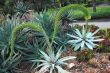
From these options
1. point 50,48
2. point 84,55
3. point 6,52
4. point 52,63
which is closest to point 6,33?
point 6,52

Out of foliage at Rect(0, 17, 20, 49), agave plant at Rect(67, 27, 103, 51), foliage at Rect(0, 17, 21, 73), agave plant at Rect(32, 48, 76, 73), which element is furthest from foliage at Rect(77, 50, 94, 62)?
foliage at Rect(0, 17, 20, 49)

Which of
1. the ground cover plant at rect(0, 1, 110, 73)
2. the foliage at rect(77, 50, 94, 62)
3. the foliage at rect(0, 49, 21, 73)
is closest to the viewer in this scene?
the ground cover plant at rect(0, 1, 110, 73)

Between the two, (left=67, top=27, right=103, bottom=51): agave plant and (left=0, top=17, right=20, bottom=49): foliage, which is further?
(left=67, top=27, right=103, bottom=51): agave plant

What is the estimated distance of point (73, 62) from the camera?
9.14m

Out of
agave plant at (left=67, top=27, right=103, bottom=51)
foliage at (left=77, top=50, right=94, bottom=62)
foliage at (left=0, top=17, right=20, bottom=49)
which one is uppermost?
foliage at (left=0, top=17, right=20, bottom=49)

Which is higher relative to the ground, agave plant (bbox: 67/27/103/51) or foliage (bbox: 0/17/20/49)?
foliage (bbox: 0/17/20/49)

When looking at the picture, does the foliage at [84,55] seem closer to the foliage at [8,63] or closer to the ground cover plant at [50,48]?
the ground cover plant at [50,48]

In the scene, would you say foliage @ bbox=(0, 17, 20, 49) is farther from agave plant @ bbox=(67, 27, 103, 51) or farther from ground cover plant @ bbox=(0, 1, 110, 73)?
agave plant @ bbox=(67, 27, 103, 51)

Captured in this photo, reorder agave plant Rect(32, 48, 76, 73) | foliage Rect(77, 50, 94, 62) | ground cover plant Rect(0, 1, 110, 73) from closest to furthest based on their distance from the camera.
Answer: agave plant Rect(32, 48, 76, 73) < ground cover plant Rect(0, 1, 110, 73) < foliage Rect(77, 50, 94, 62)

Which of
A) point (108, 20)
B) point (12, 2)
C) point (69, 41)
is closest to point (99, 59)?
point (69, 41)

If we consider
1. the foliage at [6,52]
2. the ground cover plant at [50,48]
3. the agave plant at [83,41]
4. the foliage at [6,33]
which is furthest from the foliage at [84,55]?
the foliage at [6,33]

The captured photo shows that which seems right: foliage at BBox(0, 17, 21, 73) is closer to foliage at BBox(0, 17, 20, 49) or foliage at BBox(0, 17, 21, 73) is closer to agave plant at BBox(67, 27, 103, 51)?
foliage at BBox(0, 17, 20, 49)

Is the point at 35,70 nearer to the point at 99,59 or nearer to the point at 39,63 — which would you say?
the point at 39,63

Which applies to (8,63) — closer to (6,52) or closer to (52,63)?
(6,52)
